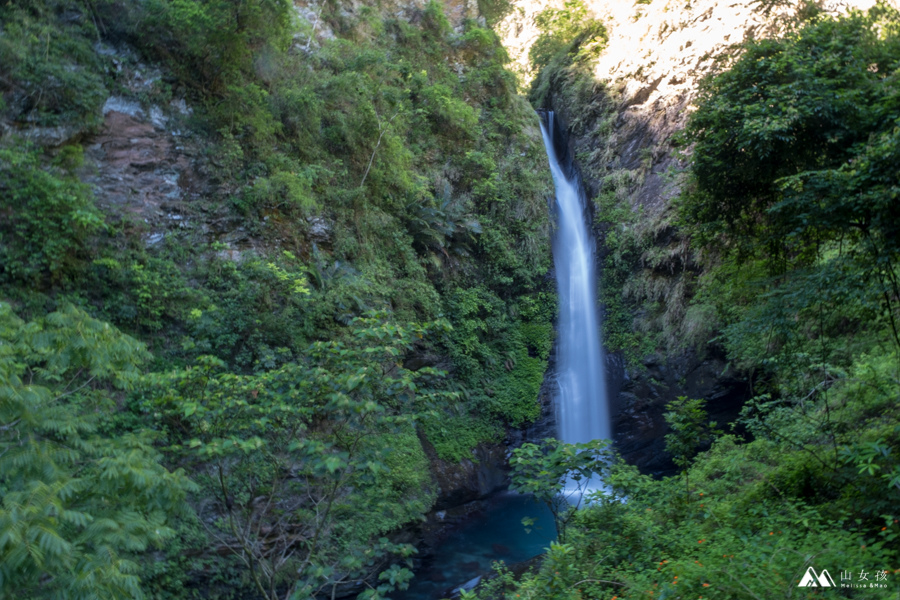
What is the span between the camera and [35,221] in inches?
314

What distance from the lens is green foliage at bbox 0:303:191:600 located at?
294 centimetres

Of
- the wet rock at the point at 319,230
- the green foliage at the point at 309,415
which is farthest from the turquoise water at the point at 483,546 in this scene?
the wet rock at the point at 319,230

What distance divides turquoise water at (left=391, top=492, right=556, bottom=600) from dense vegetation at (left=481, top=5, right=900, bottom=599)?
4.51 ft

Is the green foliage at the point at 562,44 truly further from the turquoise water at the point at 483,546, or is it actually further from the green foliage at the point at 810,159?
the turquoise water at the point at 483,546

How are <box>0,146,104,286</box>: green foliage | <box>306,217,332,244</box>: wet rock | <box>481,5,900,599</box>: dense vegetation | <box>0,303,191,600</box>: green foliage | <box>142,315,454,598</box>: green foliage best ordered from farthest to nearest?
<box>306,217,332,244</box>: wet rock < <box>0,146,104,286</box>: green foliage < <box>142,315,454,598</box>: green foliage < <box>481,5,900,599</box>: dense vegetation < <box>0,303,191,600</box>: green foliage

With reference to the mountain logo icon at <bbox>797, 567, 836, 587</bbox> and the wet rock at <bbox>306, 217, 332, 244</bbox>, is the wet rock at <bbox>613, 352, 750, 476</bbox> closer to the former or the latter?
the mountain logo icon at <bbox>797, 567, 836, 587</bbox>

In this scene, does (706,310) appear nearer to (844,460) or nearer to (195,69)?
(844,460)

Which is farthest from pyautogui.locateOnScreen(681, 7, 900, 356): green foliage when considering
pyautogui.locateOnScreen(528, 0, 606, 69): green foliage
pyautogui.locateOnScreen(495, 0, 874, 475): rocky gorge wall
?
pyautogui.locateOnScreen(528, 0, 606, 69): green foliage

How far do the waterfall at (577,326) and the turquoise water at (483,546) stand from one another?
249cm

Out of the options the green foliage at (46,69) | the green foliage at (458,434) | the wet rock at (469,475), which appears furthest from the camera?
the green foliage at (458,434)

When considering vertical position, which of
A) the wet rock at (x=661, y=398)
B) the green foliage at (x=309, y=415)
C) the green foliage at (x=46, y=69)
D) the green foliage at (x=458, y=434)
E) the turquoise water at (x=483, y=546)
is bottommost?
the turquoise water at (x=483, y=546)

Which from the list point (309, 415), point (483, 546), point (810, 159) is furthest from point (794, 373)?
point (309, 415)

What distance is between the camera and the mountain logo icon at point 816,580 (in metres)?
4.07
